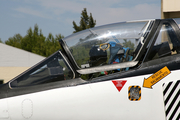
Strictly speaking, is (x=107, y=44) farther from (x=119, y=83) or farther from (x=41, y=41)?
(x=41, y=41)

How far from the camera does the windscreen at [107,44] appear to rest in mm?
3123

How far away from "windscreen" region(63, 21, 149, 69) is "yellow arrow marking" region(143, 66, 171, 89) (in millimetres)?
474

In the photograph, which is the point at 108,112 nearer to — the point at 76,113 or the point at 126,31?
the point at 76,113

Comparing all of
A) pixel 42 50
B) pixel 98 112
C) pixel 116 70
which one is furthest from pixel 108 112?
pixel 42 50

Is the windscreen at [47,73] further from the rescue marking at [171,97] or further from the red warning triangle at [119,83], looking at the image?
the rescue marking at [171,97]

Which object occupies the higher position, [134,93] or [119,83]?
[119,83]

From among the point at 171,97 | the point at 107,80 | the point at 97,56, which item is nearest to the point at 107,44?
the point at 97,56

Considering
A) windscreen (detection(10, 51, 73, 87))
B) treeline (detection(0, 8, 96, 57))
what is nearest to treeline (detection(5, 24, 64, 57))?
treeline (detection(0, 8, 96, 57))

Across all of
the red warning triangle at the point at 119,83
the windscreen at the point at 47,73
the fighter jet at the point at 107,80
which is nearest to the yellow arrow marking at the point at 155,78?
the fighter jet at the point at 107,80

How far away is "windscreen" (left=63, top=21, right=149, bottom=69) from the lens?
3123 mm

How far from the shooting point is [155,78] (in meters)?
2.70

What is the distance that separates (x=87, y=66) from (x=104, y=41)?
51 cm

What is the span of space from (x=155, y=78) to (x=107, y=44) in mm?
945

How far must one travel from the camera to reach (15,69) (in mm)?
18359
